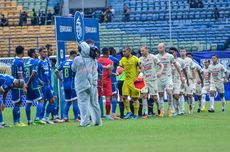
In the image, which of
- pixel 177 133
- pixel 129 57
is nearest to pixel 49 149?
pixel 177 133

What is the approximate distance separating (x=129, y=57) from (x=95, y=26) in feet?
9.79

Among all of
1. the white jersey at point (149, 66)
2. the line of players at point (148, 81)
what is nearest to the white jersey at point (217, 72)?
the line of players at point (148, 81)

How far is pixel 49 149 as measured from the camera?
58.4 ft

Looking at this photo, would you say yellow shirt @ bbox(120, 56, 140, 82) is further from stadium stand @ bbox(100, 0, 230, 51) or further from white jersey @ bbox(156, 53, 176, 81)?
stadium stand @ bbox(100, 0, 230, 51)

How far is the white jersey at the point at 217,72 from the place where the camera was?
3525 centimetres

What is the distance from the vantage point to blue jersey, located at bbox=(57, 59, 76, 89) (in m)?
29.0

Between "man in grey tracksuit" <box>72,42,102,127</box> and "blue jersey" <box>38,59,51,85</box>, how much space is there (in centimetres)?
291

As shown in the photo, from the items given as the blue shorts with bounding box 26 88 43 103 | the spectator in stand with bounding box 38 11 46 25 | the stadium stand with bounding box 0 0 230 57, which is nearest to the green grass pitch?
the blue shorts with bounding box 26 88 43 103

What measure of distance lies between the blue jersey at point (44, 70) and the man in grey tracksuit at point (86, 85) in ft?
9.55

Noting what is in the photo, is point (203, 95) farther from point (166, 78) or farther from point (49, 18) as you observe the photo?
point (49, 18)

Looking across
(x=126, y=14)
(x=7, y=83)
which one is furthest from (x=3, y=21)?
(x=7, y=83)

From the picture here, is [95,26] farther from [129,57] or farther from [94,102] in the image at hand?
[94,102]

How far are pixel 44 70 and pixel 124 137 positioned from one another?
25.2 ft

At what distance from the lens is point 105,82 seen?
30141 mm
